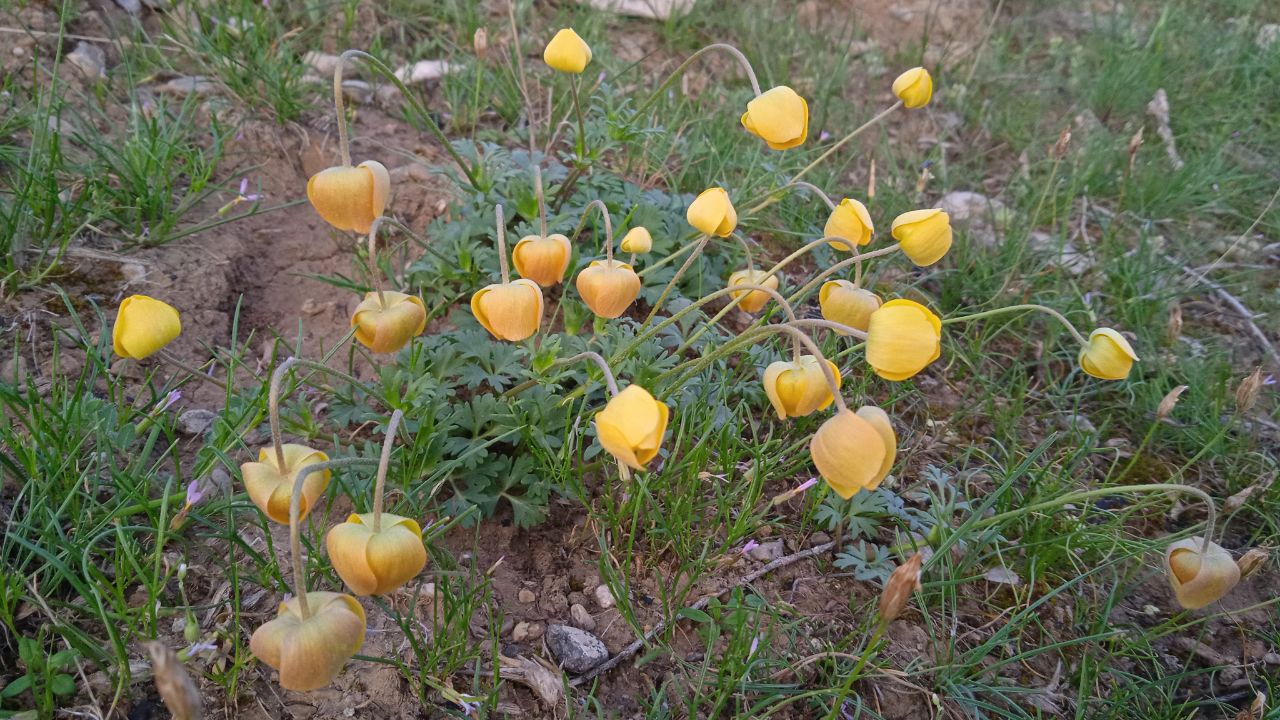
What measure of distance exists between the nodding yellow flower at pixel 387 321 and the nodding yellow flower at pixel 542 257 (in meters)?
0.25

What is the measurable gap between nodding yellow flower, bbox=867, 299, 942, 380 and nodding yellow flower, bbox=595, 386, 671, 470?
0.42m

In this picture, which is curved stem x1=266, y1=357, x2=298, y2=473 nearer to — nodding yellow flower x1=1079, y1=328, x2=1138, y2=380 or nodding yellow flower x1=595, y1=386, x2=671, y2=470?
nodding yellow flower x1=595, y1=386, x2=671, y2=470

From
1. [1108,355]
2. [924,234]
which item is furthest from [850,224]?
[1108,355]

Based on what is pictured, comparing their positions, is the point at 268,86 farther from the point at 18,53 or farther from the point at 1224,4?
the point at 1224,4

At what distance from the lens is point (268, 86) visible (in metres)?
2.96

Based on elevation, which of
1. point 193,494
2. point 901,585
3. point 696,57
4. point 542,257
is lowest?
point 193,494

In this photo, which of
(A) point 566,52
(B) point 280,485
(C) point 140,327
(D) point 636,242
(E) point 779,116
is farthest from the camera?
(A) point 566,52

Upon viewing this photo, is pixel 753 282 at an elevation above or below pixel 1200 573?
above

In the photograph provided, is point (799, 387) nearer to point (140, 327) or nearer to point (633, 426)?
point (633, 426)

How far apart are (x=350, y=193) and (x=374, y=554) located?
0.79m

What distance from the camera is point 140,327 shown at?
5.26ft

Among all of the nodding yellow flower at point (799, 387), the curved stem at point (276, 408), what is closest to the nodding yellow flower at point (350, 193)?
the curved stem at point (276, 408)

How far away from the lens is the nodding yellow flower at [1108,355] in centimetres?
183

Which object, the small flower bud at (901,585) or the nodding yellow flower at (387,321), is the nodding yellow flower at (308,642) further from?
the small flower bud at (901,585)
